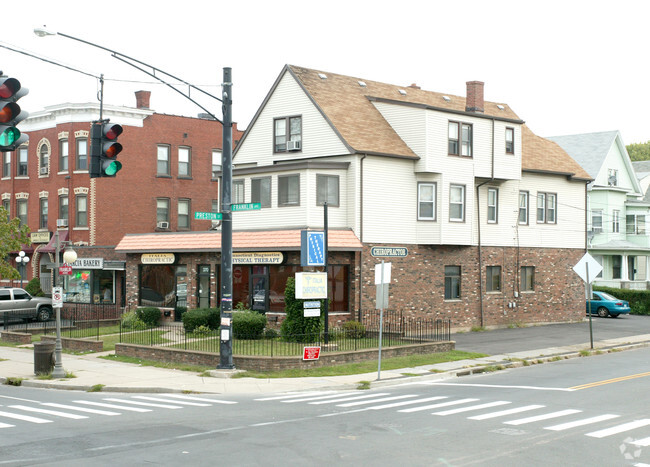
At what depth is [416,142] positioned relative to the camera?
33031mm

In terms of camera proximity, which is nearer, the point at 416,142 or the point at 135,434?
the point at 135,434

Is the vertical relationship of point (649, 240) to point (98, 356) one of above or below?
above

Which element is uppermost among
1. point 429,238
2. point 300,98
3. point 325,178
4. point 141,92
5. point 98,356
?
point 141,92

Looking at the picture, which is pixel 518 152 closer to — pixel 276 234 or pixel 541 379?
pixel 276 234

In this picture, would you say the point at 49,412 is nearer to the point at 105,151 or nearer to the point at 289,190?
the point at 105,151

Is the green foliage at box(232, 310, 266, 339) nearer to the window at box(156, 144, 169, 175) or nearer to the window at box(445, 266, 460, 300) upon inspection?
the window at box(445, 266, 460, 300)

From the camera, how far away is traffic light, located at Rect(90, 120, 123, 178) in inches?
565

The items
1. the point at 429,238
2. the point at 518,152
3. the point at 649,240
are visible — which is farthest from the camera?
the point at 649,240

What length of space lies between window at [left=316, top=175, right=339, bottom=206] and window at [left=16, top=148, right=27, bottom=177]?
83.2 ft

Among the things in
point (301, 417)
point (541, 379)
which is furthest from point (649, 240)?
point (301, 417)

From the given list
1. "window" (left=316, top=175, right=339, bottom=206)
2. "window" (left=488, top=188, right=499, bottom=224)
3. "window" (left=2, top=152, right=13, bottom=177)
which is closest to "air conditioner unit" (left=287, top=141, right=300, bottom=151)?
"window" (left=316, top=175, right=339, bottom=206)

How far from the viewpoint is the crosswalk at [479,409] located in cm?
1347

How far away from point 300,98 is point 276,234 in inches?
274

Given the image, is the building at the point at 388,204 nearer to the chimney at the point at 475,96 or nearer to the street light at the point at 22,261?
the chimney at the point at 475,96
